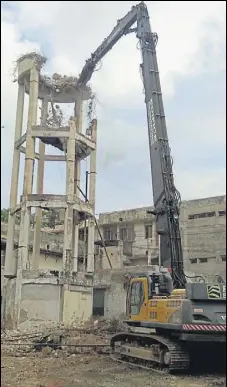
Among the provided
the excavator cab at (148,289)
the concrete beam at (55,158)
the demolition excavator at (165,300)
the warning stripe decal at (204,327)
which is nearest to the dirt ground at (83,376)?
the demolition excavator at (165,300)

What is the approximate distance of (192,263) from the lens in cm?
3759

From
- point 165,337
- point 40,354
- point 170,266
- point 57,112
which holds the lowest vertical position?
point 40,354

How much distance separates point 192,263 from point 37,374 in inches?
1099

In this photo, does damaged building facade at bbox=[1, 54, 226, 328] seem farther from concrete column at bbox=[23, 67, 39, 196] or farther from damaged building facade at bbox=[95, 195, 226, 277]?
damaged building facade at bbox=[95, 195, 226, 277]

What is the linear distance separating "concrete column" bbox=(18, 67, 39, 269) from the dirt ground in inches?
416

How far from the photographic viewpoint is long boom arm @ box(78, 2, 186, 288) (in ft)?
43.0

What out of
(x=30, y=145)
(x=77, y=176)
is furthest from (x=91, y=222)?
(x=30, y=145)

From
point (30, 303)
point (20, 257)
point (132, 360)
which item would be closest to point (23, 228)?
point (20, 257)

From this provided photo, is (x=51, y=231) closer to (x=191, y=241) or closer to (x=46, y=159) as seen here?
(x=46, y=159)

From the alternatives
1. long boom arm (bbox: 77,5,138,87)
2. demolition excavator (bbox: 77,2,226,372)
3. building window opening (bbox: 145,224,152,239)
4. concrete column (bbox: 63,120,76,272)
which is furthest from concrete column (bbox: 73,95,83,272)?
building window opening (bbox: 145,224,152,239)

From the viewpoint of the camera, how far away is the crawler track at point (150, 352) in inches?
433

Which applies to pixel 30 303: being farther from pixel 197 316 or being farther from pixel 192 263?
pixel 192 263

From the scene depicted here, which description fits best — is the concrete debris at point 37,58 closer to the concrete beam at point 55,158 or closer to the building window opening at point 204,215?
the concrete beam at point 55,158

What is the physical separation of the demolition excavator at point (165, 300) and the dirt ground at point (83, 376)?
56 centimetres
